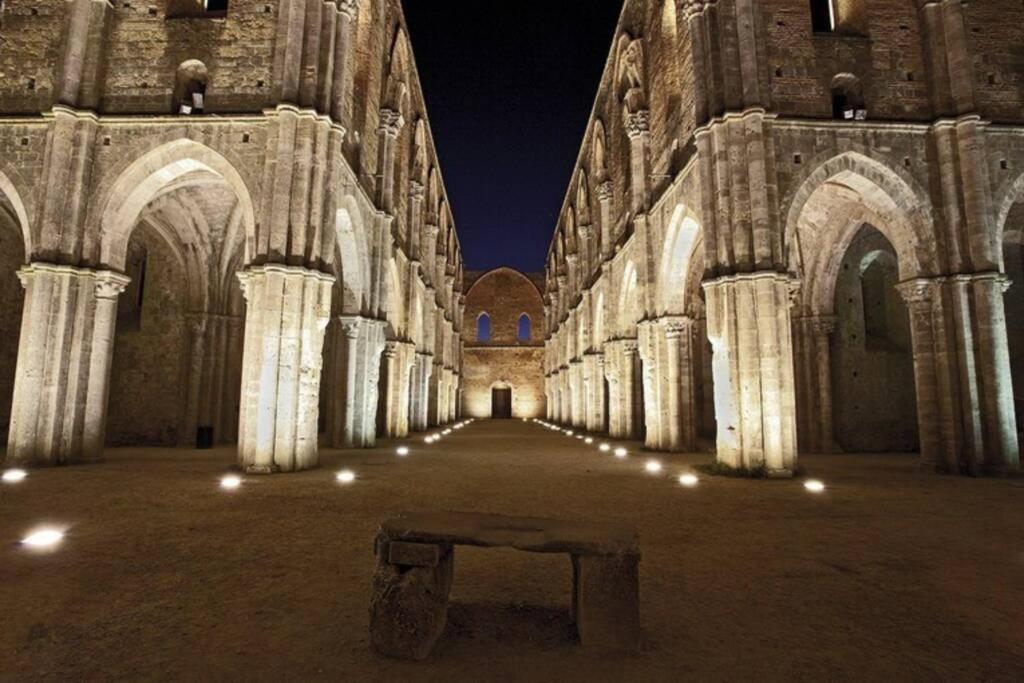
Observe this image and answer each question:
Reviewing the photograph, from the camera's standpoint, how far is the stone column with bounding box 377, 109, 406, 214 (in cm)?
1772

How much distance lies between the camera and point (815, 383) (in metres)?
16.7

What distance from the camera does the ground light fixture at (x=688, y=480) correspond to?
923 cm

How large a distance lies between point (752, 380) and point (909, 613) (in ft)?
24.0

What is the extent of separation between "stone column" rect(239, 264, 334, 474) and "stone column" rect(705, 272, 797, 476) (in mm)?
9047

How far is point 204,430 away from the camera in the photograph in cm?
1642

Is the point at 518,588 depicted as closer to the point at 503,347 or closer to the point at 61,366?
the point at 61,366

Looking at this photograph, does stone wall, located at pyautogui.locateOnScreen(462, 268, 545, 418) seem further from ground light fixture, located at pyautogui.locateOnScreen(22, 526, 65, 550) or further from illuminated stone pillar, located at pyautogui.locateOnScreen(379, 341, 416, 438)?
ground light fixture, located at pyautogui.locateOnScreen(22, 526, 65, 550)

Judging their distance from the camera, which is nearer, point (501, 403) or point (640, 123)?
point (640, 123)

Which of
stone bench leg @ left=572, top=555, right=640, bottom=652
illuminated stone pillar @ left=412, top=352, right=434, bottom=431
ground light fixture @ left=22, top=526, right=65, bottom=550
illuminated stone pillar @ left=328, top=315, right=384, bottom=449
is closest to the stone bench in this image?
stone bench leg @ left=572, top=555, right=640, bottom=652

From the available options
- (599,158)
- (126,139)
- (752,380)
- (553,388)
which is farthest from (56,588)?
(553,388)

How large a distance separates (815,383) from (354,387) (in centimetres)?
1482

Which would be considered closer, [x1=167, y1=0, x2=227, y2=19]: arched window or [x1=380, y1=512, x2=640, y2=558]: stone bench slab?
[x1=380, y1=512, x2=640, y2=558]: stone bench slab

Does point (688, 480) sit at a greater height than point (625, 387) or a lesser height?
lesser

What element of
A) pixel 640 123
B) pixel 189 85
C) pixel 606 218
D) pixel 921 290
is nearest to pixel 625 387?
pixel 606 218
